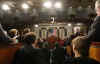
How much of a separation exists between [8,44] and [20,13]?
906 cm

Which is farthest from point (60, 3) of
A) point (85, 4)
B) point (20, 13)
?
point (20, 13)

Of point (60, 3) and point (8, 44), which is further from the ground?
point (60, 3)

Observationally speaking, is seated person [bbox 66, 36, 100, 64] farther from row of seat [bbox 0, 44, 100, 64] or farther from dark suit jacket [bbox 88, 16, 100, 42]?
dark suit jacket [bbox 88, 16, 100, 42]

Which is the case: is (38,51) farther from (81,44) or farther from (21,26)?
(21,26)

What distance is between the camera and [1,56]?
2.43m

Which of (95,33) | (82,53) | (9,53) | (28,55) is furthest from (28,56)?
(95,33)

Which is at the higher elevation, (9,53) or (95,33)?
(95,33)

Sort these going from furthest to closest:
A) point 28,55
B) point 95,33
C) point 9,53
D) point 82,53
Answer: point 95,33, point 28,55, point 9,53, point 82,53

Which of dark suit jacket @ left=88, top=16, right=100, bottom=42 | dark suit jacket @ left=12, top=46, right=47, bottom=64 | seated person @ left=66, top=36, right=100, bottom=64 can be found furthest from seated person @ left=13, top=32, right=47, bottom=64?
dark suit jacket @ left=88, top=16, right=100, bottom=42

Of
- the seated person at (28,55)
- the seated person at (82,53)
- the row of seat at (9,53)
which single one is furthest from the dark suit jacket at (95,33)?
the seated person at (28,55)

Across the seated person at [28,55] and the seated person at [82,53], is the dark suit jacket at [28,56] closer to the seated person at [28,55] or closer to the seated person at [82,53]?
the seated person at [28,55]

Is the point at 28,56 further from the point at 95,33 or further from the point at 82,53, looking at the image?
the point at 95,33

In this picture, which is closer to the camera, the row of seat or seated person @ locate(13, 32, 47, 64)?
the row of seat

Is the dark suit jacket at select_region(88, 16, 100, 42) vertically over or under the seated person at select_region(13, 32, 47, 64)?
over
